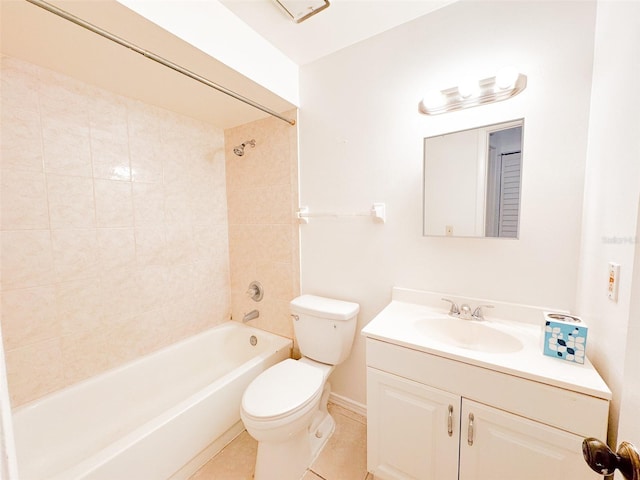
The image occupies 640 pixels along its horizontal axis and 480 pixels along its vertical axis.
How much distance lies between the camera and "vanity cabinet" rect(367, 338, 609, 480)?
821 mm

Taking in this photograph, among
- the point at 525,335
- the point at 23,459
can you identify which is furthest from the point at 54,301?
the point at 525,335

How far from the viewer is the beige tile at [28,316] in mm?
1227

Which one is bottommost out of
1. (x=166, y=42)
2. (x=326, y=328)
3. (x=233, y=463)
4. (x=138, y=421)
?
(x=233, y=463)

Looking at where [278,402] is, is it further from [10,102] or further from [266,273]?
[10,102]

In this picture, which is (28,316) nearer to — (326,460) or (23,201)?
(23,201)

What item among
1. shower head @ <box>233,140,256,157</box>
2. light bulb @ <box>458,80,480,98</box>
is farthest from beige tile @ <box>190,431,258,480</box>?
light bulb @ <box>458,80,480,98</box>

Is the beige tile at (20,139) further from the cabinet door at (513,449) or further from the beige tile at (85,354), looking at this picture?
the cabinet door at (513,449)

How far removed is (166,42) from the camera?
3.71ft

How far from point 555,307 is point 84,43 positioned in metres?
2.37

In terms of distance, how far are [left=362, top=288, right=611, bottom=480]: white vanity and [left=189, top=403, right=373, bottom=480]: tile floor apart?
16 centimetres

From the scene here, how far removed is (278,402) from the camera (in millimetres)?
1207

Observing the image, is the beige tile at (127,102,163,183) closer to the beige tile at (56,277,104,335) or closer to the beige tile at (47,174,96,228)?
the beige tile at (47,174,96,228)

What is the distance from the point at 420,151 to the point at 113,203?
5.97ft

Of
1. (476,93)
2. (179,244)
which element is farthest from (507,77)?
(179,244)
